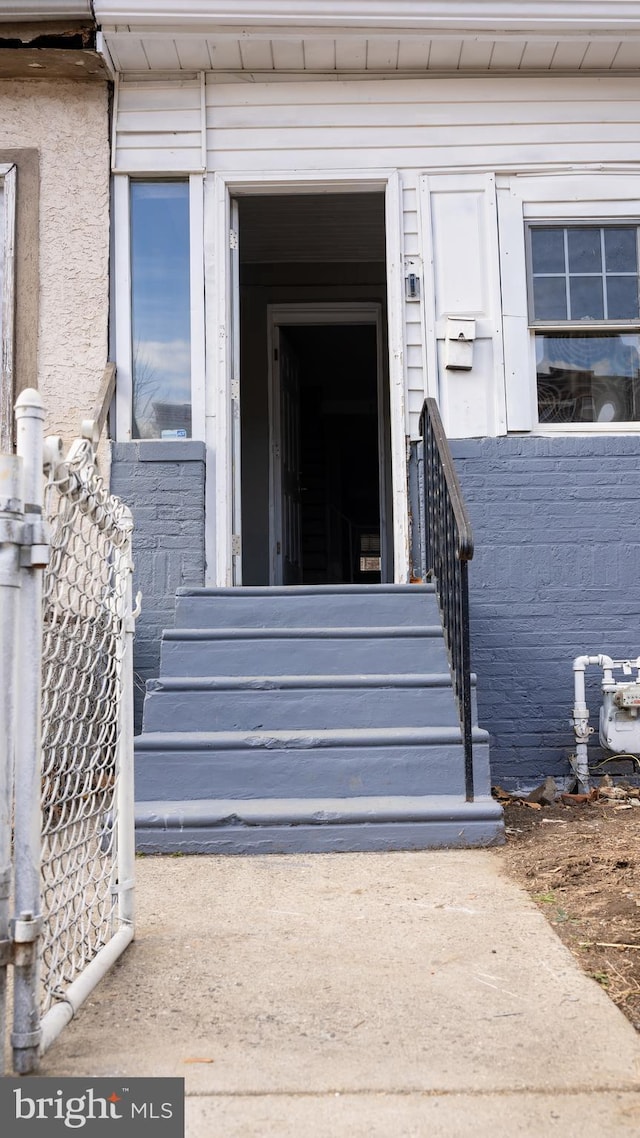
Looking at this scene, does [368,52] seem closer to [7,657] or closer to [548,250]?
[548,250]

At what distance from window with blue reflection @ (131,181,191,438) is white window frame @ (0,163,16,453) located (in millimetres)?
647

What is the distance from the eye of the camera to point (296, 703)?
3762 millimetres

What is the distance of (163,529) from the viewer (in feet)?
15.9

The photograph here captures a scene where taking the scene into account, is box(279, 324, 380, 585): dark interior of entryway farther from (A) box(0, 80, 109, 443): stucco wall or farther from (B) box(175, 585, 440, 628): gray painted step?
(B) box(175, 585, 440, 628): gray painted step

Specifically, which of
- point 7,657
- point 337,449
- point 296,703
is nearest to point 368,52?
point 296,703

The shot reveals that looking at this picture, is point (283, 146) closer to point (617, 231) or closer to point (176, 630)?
point (617, 231)

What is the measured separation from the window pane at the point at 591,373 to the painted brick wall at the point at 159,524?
6.56ft

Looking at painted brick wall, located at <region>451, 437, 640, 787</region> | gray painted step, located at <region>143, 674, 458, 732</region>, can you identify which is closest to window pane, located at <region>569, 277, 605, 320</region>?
painted brick wall, located at <region>451, 437, 640, 787</region>

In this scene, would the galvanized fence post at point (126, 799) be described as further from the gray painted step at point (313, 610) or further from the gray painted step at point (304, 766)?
the gray painted step at point (313, 610)

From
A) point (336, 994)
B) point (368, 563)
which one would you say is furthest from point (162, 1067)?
point (368, 563)

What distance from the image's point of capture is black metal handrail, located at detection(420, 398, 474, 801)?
348 cm

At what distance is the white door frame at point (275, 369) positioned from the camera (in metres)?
7.14

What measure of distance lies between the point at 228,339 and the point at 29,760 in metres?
3.77

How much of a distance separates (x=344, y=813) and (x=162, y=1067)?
1601mm
